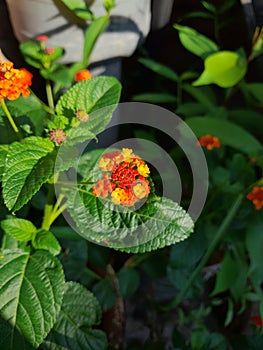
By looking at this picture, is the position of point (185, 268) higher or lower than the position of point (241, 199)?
lower

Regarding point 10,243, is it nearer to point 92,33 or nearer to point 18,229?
point 18,229

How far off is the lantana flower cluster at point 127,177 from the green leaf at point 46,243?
0.13m

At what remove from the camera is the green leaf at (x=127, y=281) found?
93 centimetres

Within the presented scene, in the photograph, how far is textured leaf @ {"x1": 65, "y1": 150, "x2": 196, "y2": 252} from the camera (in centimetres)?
52

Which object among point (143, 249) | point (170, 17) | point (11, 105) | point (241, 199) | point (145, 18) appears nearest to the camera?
point (143, 249)

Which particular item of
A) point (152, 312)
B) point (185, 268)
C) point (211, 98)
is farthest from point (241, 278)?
point (211, 98)

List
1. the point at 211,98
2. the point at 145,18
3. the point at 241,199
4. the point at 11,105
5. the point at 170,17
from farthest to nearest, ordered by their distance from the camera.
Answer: the point at 170,17
the point at 211,98
the point at 145,18
the point at 241,199
the point at 11,105

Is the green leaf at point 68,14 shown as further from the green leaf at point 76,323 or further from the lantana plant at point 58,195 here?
the green leaf at point 76,323

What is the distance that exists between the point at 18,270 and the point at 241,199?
418 millimetres

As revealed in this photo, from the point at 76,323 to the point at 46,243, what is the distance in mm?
147

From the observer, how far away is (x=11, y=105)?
626 mm

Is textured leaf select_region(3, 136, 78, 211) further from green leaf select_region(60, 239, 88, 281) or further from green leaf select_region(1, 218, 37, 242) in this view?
green leaf select_region(60, 239, 88, 281)

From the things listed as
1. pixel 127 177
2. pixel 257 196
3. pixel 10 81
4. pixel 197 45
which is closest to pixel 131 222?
pixel 127 177

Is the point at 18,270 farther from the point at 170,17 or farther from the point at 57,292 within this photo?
the point at 170,17
